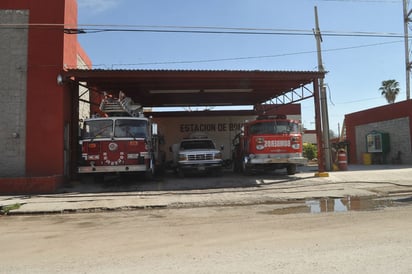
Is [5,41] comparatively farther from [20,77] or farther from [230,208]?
[230,208]

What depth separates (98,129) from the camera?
1623 cm

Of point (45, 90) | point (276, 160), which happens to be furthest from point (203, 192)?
point (45, 90)

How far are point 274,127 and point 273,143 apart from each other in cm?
82

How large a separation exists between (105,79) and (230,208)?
1023 centimetres

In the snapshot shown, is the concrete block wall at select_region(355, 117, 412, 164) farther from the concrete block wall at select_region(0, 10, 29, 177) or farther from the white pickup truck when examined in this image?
the concrete block wall at select_region(0, 10, 29, 177)

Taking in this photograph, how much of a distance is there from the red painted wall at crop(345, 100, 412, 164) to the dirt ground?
778 inches

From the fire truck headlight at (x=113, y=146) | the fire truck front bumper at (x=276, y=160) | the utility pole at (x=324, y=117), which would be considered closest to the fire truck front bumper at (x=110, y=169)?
the fire truck headlight at (x=113, y=146)

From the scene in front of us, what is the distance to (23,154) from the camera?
16.6 metres

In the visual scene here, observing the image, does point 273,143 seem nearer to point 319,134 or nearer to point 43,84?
point 319,134

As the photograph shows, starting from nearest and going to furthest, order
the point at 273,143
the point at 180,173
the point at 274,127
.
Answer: the point at 273,143, the point at 274,127, the point at 180,173

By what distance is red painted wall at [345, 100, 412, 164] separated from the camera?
90.9 feet

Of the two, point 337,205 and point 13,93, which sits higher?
point 13,93

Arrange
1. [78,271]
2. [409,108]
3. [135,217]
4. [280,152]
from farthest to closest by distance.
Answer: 1. [409,108]
2. [280,152]
3. [135,217]
4. [78,271]

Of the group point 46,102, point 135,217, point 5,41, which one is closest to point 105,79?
point 46,102
